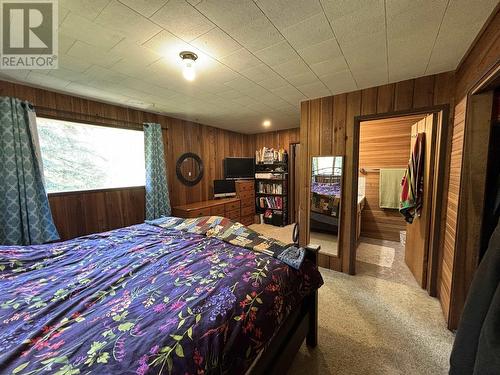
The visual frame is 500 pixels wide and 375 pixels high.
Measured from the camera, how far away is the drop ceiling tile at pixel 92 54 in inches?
62.0

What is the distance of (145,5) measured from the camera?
1.18m

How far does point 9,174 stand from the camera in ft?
6.95

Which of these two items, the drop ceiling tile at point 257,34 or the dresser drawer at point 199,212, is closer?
the drop ceiling tile at point 257,34

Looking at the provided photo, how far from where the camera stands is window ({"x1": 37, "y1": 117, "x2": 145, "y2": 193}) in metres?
2.50

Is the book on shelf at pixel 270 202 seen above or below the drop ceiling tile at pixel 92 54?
below

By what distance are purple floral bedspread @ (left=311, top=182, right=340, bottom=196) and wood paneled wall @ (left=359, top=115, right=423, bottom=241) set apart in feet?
5.47

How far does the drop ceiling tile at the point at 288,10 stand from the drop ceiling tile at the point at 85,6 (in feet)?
2.99

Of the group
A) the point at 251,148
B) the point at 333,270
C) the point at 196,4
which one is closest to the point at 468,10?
the point at 196,4

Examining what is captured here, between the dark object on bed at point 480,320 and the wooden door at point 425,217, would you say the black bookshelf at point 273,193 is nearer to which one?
the wooden door at point 425,217

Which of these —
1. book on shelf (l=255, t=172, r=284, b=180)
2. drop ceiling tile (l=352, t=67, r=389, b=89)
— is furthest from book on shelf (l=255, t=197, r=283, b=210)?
drop ceiling tile (l=352, t=67, r=389, b=89)

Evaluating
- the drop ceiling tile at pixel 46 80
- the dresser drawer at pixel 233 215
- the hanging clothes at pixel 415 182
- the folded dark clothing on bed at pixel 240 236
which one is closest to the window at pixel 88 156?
the drop ceiling tile at pixel 46 80

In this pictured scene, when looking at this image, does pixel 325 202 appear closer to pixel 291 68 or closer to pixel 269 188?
pixel 291 68

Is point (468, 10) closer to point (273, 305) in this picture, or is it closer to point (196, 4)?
point (196, 4)

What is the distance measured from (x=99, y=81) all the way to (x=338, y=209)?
3103 millimetres
